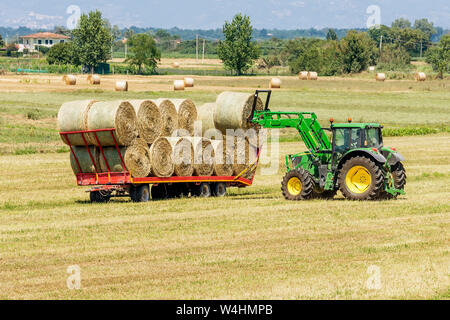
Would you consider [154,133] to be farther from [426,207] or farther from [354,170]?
[426,207]

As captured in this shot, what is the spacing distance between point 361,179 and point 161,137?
Answer: 17.1 ft

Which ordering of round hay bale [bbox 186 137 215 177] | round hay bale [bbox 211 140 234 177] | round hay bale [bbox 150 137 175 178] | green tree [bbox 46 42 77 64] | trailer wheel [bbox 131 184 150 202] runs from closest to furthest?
round hay bale [bbox 150 137 175 178] < trailer wheel [bbox 131 184 150 202] < round hay bale [bbox 186 137 215 177] < round hay bale [bbox 211 140 234 177] < green tree [bbox 46 42 77 64]

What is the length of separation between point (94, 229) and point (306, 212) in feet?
16.3

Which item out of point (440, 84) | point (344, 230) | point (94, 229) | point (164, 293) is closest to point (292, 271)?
point (164, 293)

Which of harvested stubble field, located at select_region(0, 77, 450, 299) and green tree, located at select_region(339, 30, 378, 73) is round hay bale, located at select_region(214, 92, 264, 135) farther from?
green tree, located at select_region(339, 30, 378, 73)

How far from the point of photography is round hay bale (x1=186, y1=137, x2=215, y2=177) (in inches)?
894

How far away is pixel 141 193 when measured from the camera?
72.6 feet

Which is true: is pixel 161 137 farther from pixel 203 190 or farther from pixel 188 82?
pixel 188 82

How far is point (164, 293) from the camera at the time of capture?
1159 centimetres

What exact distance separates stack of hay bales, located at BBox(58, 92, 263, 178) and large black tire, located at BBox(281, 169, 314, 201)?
2057mm

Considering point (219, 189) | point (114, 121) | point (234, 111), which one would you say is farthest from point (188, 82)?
point (114, 121)

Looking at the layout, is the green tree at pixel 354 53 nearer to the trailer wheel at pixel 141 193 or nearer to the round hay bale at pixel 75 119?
the trailer wheel at pixel 141 193

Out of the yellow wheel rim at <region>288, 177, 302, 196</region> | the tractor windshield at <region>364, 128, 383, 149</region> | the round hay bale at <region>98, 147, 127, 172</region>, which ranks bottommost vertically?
the yellow wheel rim at <region>288, 177, 302, 196</region>

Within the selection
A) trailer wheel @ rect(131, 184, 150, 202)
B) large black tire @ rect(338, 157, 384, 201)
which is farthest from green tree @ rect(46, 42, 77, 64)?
large black tire @ rect(338, 157, 384, 201)
